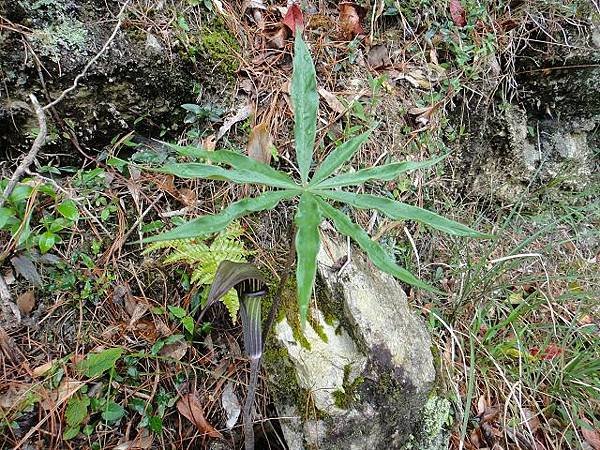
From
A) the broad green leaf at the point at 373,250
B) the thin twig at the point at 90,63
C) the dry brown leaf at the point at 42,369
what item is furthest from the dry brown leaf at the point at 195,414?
the thin twig at the point at 90,63

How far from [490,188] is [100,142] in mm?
2372

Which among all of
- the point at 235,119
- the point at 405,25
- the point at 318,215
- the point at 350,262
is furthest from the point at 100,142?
the point at 405,25

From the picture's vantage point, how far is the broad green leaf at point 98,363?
1680 millimetres

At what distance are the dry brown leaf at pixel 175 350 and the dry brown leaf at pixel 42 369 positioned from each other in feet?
1.30

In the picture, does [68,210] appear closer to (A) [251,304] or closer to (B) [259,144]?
(B) [259,144]

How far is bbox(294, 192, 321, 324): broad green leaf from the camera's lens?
3.21 feet

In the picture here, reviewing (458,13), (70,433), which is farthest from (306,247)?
(458,13)

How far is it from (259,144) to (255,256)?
51cm

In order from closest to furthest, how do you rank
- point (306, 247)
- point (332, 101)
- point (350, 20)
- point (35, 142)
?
point (306, 247) < point (35, 142) < point (332, 101) < point (350, 20)

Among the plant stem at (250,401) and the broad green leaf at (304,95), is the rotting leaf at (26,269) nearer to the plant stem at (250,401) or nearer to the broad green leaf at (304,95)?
the plant stem at (250,401)

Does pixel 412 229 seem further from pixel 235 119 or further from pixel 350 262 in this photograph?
pixel 235 119

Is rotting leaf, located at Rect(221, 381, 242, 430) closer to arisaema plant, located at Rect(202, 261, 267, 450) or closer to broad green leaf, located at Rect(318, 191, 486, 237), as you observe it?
arisaema plant, located at Rect(202, 261, 267, 450)

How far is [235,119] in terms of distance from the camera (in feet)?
7.43

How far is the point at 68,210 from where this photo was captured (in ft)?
6.12
